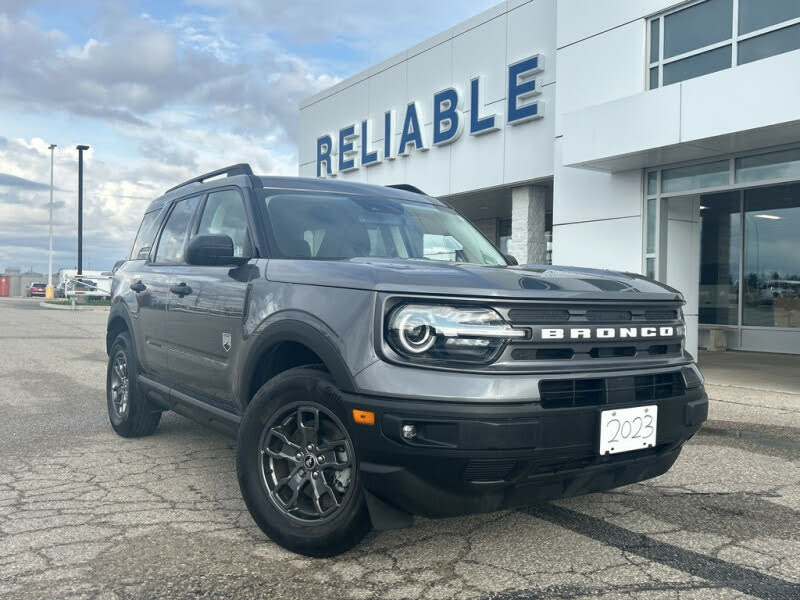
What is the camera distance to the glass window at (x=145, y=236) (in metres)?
5.51

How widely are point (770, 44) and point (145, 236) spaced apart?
830 cm

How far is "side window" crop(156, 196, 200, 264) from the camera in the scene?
489cm

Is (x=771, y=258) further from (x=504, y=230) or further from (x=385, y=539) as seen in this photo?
(x=385, y=539)

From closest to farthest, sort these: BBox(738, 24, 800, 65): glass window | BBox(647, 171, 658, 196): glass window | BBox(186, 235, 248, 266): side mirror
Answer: BBox(186, 235, 248, 266): side mirror < BBox(738, 24, 800, 65): glass window < BBox(647, 171, 658, 196): glass window

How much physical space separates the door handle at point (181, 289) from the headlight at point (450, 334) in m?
1.97

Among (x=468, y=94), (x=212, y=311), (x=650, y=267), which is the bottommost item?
(x=212, y=311)

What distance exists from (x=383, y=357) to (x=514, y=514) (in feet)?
4.79

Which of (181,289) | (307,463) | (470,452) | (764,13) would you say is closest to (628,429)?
(470,452)

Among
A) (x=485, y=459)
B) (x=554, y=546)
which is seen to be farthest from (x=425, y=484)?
(x=554, y=546)

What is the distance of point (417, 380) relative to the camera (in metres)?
2.69

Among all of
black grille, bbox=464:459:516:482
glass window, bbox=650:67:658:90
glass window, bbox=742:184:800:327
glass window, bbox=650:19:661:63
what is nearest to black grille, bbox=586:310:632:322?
black grille, bbox=464:459:516:482

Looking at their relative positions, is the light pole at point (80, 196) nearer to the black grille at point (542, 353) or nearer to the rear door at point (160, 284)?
the rear door at point (160, 284)

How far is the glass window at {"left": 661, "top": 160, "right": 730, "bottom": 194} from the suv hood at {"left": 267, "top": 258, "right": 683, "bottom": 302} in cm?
744

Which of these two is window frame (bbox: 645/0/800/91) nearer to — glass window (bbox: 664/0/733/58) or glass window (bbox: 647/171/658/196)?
glass window (bbox: 664/0/733/58)
